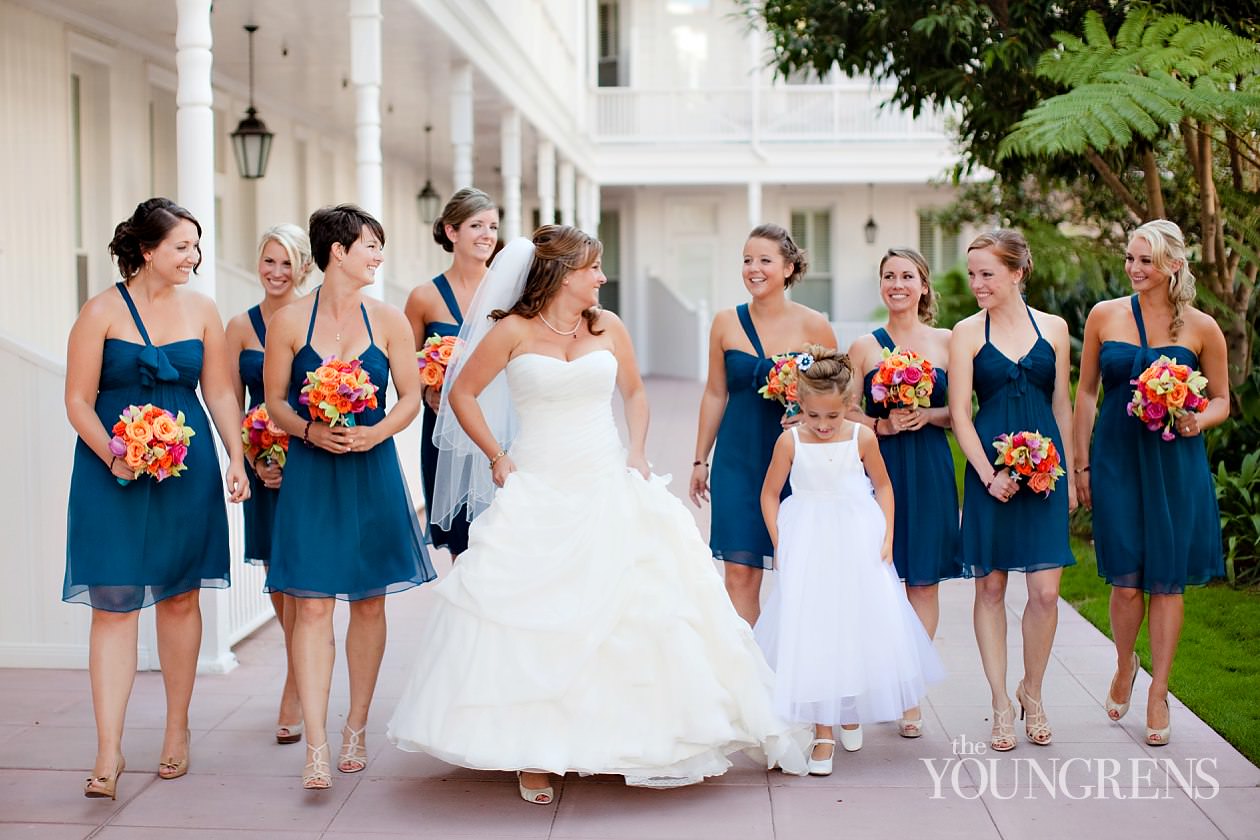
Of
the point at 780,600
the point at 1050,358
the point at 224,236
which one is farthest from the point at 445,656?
the point at 224,236

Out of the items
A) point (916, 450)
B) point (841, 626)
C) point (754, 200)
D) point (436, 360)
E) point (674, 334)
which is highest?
point (754, 200)

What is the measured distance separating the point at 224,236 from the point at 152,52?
9.19ft

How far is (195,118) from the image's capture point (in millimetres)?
6715

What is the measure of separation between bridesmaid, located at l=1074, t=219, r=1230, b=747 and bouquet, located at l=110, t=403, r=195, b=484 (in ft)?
11.1

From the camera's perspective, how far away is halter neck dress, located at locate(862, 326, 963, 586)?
5.60 metres

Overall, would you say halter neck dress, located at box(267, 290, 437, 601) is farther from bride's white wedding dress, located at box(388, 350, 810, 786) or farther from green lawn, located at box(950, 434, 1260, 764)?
green lawn, located at box(950, 434, 1260, 764)

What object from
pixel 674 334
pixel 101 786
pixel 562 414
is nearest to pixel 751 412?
pixel 562 414

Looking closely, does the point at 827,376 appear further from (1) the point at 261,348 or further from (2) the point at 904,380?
(1) the point at 261,348

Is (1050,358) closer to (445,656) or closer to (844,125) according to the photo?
(445,656)

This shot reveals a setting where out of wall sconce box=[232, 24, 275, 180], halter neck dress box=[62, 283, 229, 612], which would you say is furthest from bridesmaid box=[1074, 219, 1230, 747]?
wall sconce box=[232, 24, 275, 180]

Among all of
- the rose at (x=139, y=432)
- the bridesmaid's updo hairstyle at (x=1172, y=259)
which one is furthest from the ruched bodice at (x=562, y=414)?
the bridesmaid's updo hairstyle at (x=1172, y=259)

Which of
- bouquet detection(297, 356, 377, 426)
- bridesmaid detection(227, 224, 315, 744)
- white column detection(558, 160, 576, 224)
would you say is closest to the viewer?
bouquet detection(297, 356, 377, 426)

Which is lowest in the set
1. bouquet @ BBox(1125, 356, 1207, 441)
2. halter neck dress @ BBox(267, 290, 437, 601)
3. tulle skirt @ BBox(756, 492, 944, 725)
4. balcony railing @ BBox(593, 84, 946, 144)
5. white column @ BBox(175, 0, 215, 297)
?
tulle skirt @ BBox(756, 492, 944, 725)

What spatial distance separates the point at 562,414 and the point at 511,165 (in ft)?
35.4
